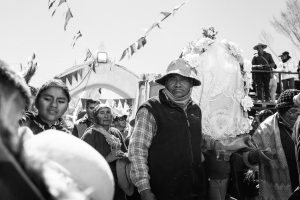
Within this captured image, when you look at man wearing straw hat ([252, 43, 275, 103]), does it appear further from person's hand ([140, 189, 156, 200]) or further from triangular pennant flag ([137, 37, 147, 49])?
person's hand ([140, 189, 156, 200])

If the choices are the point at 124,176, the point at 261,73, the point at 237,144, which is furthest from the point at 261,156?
the point at 261,73

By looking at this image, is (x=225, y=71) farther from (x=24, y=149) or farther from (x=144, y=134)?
(x=24, y=149)

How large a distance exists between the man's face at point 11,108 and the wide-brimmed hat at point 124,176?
2673mm

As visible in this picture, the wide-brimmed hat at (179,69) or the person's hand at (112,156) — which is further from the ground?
the wide-brimmed hat at (179,69)

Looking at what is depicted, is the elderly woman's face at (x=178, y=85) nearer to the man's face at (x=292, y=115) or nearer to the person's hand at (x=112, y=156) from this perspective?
the person's hand at (x=112, y=156)

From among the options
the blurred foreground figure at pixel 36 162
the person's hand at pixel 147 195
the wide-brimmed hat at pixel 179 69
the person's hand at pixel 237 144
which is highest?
the wide-brimmed hat at pixel 179 69

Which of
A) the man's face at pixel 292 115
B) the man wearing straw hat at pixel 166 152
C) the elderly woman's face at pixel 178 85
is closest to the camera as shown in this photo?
the man wearing straw hat at pixel 166 152

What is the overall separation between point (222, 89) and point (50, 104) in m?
1.91

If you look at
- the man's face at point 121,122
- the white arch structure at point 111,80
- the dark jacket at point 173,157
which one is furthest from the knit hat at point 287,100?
the white arch structure at point 111,80

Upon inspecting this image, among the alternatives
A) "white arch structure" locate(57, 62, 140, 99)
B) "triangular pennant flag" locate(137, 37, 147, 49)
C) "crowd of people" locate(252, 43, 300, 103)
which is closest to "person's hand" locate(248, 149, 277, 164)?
"triangular pennant flag" locate(137, 37, 147, 49)

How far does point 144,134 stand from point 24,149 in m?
2.39

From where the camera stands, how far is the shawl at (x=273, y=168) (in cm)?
402

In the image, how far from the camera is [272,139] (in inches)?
166

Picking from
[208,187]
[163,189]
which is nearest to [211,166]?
[208,187]
